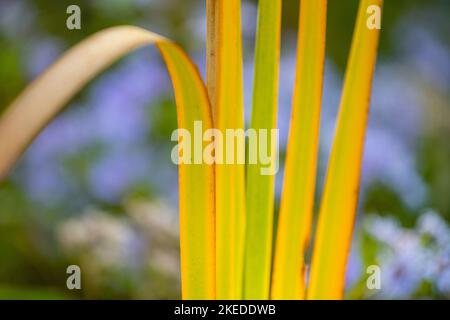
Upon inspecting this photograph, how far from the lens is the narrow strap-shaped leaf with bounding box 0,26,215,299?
14.1 inches

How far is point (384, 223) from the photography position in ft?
2.74

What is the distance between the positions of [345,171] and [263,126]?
0.08 m

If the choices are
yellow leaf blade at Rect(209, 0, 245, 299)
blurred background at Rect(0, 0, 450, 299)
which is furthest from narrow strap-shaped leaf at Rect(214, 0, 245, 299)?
blurred background at Rect(0, 0, 450, 299)

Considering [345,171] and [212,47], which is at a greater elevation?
[212,47]

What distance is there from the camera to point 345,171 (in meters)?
0.55

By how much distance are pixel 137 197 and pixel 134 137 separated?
83mm

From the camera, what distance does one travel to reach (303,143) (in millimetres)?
542

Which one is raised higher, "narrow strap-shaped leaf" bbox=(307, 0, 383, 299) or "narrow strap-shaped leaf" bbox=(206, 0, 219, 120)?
"narrow strap-shaped leaf" bbox=(206, 0, 219, 120)

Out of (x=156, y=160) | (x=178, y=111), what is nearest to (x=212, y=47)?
(x=178, y=111)

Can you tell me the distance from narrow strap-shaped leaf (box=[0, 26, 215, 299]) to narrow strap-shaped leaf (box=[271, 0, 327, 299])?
0.23 feet

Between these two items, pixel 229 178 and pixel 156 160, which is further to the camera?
pixel 156 160

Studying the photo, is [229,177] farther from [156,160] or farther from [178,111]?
[156,160]

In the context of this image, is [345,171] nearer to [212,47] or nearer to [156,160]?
[212,47]

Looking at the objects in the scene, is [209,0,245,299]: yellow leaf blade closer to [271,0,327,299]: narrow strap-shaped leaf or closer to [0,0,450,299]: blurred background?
[271,0,327,299]: narrow strap-shaped leaf
